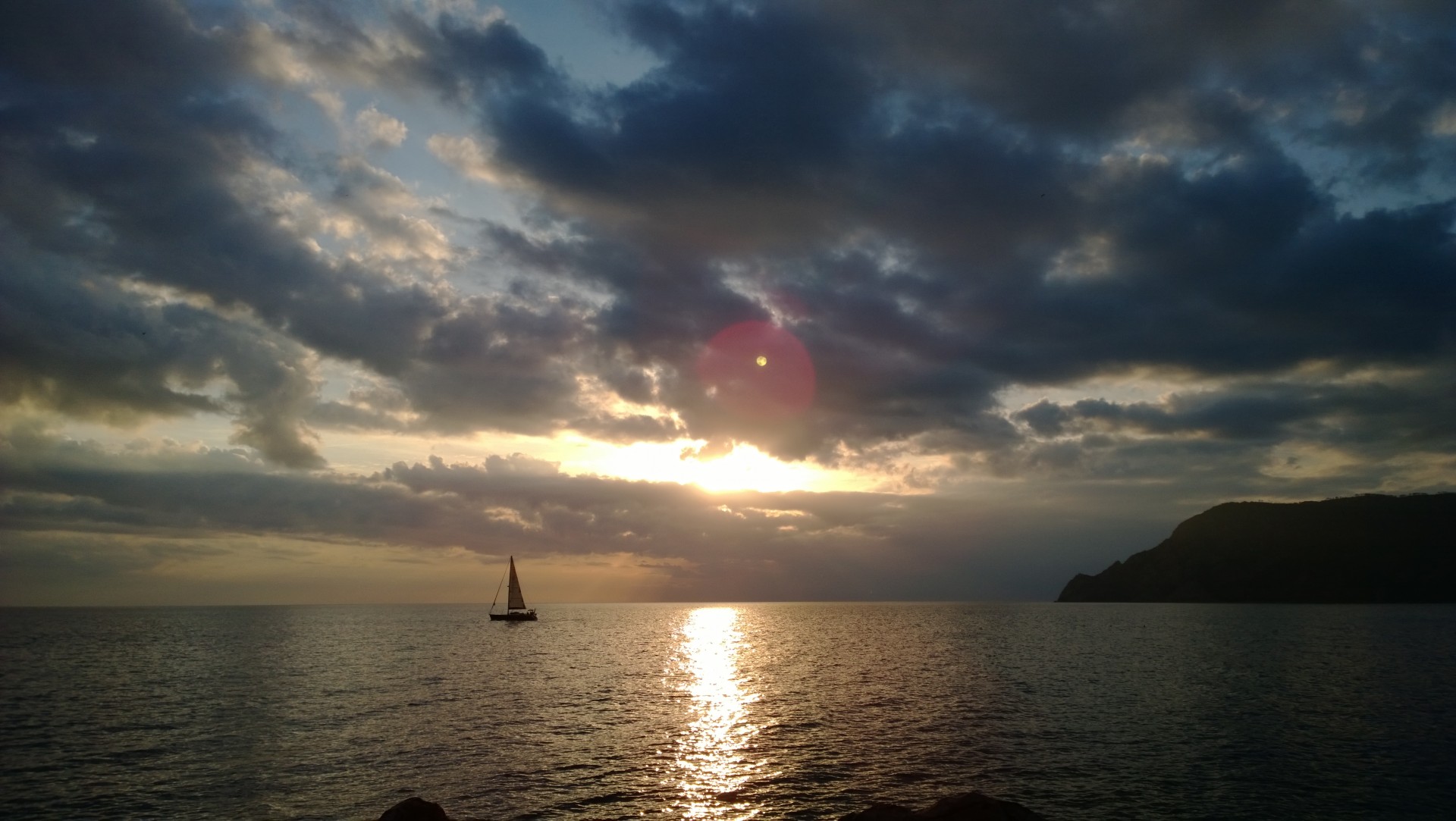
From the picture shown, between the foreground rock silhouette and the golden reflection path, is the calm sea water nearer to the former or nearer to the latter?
the golden reflection path

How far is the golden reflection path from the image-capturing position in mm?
38688

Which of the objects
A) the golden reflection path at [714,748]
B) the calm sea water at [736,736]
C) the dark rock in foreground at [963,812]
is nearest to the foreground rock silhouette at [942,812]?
the dark rock in foreground at [963,812]

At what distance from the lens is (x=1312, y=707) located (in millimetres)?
64750

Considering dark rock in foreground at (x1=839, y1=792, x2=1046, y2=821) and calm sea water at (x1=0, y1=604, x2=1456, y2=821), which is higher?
dark rock in foreground at (x1=839, y1=792, x2=1046, y2=821)

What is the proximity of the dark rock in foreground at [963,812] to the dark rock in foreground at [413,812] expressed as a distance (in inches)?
616

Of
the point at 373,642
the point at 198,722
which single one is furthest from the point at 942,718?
the point at 373,642

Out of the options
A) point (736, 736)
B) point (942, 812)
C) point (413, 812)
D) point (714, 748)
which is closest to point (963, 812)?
point (942, 812)

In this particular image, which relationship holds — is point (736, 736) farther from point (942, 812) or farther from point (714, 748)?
point (942, 812)

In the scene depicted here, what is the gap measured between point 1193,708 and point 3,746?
88597 millimetres

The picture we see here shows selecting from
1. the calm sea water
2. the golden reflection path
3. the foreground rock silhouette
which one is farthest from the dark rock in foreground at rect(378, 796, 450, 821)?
the golden reflection path

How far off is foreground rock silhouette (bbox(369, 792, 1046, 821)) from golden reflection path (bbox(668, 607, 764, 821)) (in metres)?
10.9

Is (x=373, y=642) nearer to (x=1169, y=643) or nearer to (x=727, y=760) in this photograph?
(x=727, y=760)

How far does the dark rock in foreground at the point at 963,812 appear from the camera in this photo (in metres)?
26.0

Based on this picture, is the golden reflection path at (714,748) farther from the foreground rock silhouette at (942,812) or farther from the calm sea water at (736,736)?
the foreground rock silhouette at (942,812)
